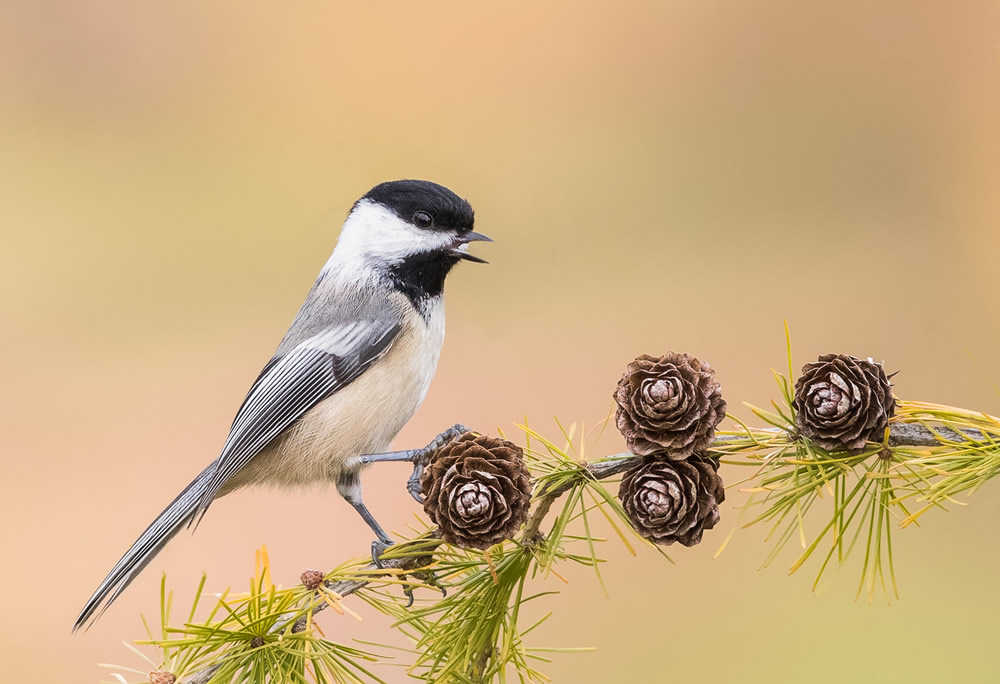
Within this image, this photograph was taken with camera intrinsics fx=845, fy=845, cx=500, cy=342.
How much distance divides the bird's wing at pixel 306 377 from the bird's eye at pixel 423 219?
0.17m

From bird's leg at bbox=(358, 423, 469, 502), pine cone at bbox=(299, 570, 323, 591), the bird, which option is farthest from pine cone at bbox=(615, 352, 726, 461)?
the bird

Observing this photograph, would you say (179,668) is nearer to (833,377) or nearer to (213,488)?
(213,488)

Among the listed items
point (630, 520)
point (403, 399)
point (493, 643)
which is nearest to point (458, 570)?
point (493, 643)

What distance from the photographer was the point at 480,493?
71 centimetres

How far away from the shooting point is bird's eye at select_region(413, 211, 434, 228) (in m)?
1.34

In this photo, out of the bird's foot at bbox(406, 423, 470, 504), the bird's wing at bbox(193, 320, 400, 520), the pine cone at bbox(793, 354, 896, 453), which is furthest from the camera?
the bird's wing at bbox(193, 320, 400, 520)

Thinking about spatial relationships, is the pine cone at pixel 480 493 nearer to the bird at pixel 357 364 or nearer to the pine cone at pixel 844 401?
the pine cone at pixel 844 401

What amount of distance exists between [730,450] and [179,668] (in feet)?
1.73

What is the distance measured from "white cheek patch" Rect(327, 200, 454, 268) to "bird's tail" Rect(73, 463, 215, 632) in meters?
0.41

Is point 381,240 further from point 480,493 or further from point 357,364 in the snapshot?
point 480,493

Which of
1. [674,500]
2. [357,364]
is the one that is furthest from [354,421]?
[674,500]

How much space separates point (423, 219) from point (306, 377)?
0.31 meters

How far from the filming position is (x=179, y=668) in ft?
2.47

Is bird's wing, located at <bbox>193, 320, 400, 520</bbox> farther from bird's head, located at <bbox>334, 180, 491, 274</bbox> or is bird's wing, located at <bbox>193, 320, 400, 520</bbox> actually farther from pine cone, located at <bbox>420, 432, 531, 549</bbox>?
pine cone, located at <bbox>420, 432, 531, 549</bbox>
